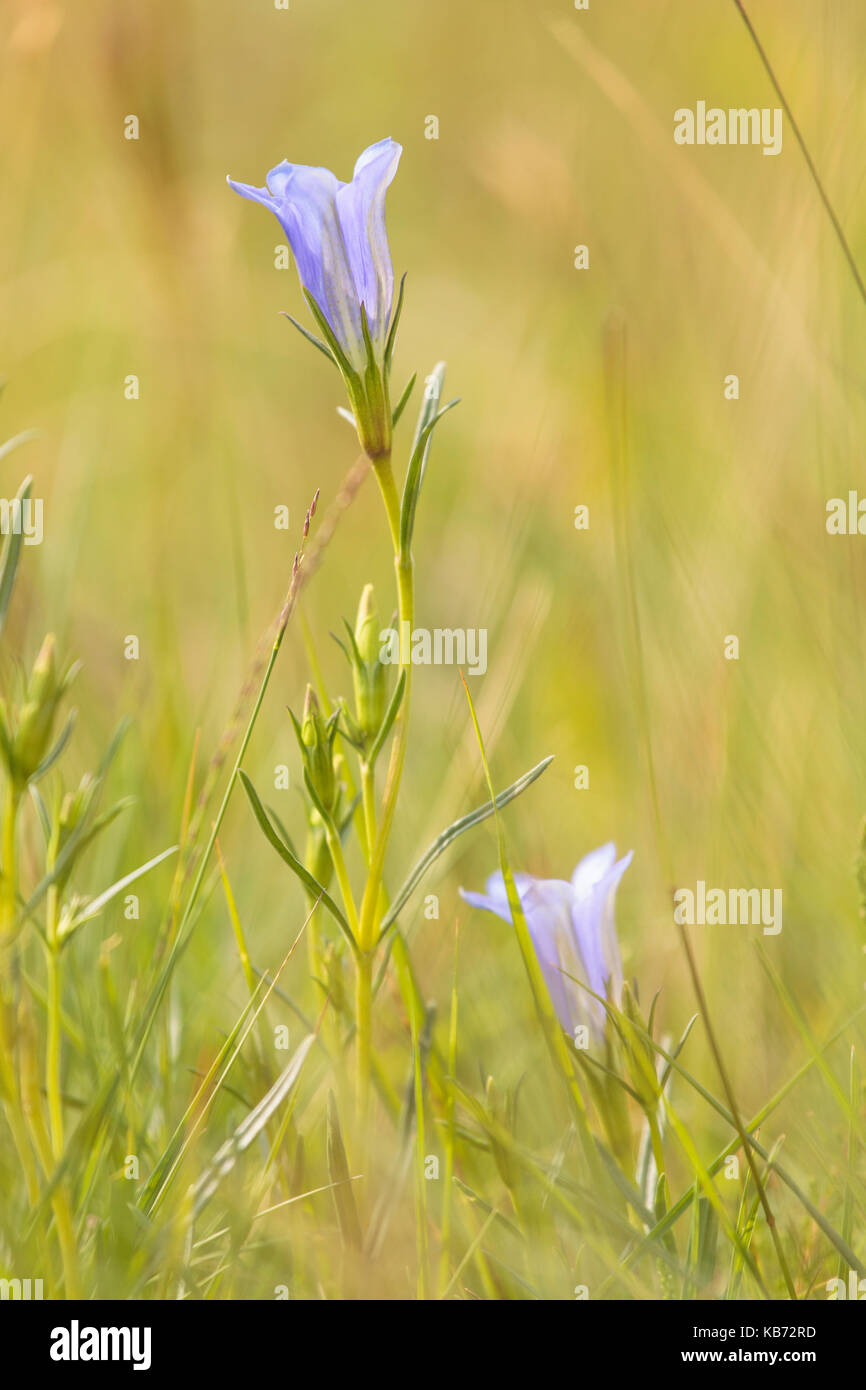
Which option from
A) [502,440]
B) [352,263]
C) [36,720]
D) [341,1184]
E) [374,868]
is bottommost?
[341,1184]

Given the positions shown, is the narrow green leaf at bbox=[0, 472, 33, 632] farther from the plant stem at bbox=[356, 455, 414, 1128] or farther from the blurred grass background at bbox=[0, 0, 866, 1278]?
the blurred grass background at bbox=[0, 0, 866, 1278]

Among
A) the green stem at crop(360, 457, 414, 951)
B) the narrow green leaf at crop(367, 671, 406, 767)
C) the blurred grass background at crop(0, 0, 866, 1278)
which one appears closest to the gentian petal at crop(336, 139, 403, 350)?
the green stem at crop(360, 457, 414, 951)

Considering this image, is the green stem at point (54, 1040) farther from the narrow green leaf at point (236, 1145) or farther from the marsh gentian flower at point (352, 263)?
the marsh gentian flower at point (352, 263)

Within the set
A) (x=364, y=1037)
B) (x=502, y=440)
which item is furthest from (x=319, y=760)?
(x=502, y=440)

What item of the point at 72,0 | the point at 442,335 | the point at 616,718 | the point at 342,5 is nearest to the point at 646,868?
the point at 616,718

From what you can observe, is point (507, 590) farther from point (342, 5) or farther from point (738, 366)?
point (342, 5)

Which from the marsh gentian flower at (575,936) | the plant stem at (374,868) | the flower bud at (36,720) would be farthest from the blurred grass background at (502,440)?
the flower bud at (36,720)

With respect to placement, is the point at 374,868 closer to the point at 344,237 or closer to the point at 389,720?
the point at 389,720
